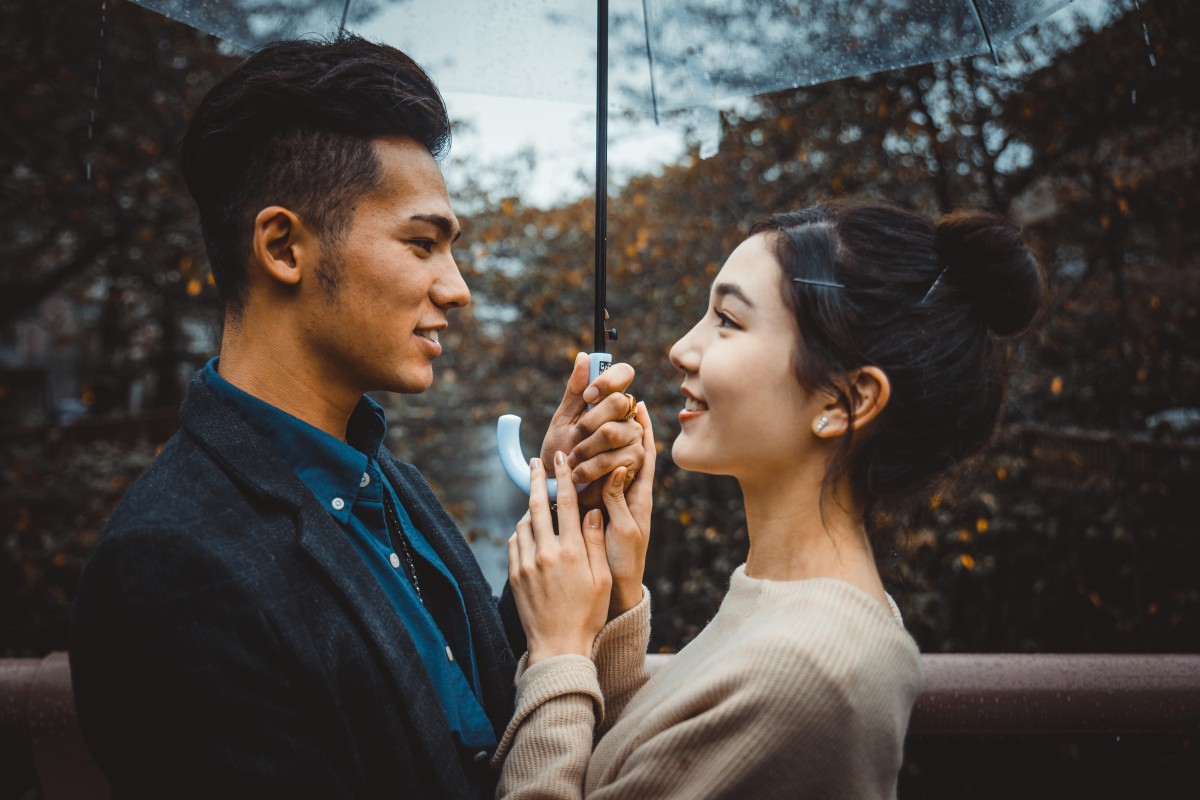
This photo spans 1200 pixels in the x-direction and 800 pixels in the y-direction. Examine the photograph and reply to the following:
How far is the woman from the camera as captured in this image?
61.1 inches

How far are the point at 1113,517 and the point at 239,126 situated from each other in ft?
15.3

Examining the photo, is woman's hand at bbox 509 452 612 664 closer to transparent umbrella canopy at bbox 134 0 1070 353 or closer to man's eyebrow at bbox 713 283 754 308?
man's eyebrow at bbox 713 283 754 308

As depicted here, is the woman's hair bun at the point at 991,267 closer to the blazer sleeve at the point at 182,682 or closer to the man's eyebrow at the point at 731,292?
the man's eyebrow at the point at 731,292

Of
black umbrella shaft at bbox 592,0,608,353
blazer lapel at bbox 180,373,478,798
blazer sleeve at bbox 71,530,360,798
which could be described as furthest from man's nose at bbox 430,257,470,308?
blazer sleeve at bbox 71,530,360,798

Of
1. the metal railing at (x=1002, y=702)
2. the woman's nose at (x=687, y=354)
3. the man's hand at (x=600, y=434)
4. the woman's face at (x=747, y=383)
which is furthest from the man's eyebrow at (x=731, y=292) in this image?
the metal railing at (x=1002, y=702)

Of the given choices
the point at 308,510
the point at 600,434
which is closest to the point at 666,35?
the point at 600,434

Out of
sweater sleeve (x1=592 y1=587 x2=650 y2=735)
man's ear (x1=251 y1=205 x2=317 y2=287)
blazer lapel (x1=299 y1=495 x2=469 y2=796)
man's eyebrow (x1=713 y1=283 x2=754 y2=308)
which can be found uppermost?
man's ear (x1=251 y1=205 x2=317 y2=287)

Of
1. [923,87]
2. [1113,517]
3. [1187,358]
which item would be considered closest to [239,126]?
[923,87]

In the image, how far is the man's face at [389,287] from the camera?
1.67 m

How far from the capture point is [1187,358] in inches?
189

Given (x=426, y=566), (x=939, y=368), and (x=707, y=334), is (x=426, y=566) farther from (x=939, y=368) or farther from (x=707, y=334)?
(x=939, y=368)

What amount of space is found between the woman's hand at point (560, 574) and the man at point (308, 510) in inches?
5.1

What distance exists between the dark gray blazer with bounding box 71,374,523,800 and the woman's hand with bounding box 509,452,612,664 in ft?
0.96

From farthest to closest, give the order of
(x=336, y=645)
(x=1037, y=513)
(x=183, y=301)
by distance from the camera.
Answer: (x=183, y=301) < (x=1037, y=513) < (x=336, y=645)
